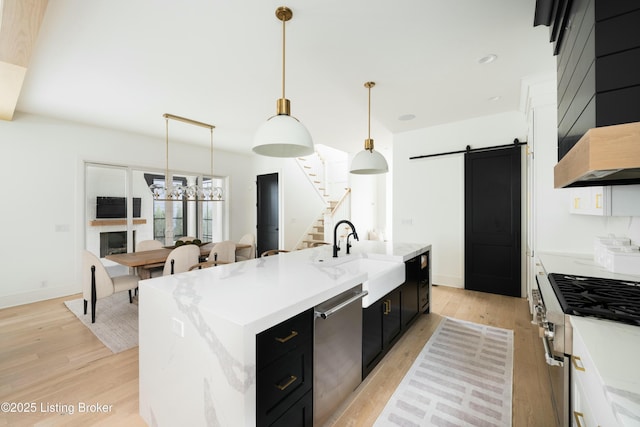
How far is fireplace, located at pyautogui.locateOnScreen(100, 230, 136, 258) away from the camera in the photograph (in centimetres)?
462

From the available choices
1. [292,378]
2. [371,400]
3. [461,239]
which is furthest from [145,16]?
[461,239]

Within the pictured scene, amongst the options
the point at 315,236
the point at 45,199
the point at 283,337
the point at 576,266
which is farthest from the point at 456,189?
the point at 45,199

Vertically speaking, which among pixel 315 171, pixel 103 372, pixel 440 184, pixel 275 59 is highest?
pixel 275 59

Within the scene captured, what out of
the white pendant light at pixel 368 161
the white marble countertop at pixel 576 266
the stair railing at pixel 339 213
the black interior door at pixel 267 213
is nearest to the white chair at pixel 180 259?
the white pendant light at pixel 368 161

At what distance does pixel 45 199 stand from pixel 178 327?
4383mm

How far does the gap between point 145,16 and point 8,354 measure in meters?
3.22

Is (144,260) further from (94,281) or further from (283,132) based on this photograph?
(283,132)

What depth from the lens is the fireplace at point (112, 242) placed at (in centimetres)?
462

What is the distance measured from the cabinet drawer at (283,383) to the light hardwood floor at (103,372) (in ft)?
1.92

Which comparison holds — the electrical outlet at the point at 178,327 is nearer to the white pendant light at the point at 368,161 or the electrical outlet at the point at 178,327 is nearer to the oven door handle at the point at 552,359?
the oven door handle at the point at 552,359

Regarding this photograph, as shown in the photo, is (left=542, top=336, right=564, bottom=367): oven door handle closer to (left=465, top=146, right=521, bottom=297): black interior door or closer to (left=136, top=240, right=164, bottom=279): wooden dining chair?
(left=465, top=146, right=521, bottom=297): black interior door

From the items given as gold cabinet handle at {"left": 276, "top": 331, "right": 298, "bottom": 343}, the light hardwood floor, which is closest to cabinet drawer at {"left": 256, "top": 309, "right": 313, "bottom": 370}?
gold cabinet handle at {"left": 276, "top": 331, "right": 298, "bottom": 343}

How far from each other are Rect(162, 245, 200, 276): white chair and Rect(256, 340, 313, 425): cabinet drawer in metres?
2.58

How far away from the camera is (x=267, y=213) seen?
6.84 meters
